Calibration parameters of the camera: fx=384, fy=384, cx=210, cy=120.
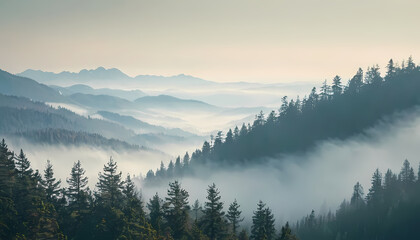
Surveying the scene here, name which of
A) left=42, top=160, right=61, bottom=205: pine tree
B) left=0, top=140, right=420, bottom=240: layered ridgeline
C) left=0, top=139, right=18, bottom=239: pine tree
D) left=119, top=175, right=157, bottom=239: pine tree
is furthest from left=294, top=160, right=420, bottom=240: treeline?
left=0, top=139, right=18, bottom=239: pine tree

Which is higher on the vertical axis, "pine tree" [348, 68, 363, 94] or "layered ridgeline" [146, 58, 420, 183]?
"pine tree" [348, 68, 363, 94]

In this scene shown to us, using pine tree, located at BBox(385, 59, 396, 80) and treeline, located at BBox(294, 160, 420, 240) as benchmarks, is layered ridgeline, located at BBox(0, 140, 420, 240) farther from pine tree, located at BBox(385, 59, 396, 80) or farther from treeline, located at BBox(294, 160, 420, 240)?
pine tree, located at BBox(385, 59, 396, 80)

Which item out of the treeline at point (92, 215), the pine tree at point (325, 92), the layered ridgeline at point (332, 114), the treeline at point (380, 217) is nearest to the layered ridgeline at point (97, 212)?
the treeline at point (92, 215)

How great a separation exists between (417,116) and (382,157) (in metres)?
21.4

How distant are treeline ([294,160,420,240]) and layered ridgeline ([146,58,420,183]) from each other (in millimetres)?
41819

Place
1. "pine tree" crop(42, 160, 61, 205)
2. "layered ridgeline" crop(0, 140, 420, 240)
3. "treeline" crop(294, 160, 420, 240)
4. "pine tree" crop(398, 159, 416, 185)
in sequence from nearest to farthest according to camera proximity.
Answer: "layered ridgeline" crop(0, 140, 420, 240) → "pine tree" crop(42, 160, 61, 205) → "treeline" crop(294, 160, 420, 240) → "pine tree" crop(398, 159, 416, 185)

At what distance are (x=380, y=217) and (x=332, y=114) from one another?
59257 mm

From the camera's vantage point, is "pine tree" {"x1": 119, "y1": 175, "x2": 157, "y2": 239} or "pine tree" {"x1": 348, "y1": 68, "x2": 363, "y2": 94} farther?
"pine tree" {"x1": 348, "y1": 68, "x2": 363, "y2": 94}

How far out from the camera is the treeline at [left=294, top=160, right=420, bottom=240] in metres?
103

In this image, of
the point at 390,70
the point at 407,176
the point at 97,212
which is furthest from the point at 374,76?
the point at 97,212

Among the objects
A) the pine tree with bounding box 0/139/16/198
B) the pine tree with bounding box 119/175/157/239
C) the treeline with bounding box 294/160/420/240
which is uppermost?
the pine tree with bounding box 0/139/16/198

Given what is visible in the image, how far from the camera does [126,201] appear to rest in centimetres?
6231

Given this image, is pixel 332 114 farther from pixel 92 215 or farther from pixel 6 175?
pixel 6 175

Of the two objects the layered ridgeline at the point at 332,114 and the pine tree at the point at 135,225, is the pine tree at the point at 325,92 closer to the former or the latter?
the layered ridgeline at the point at 332,114
